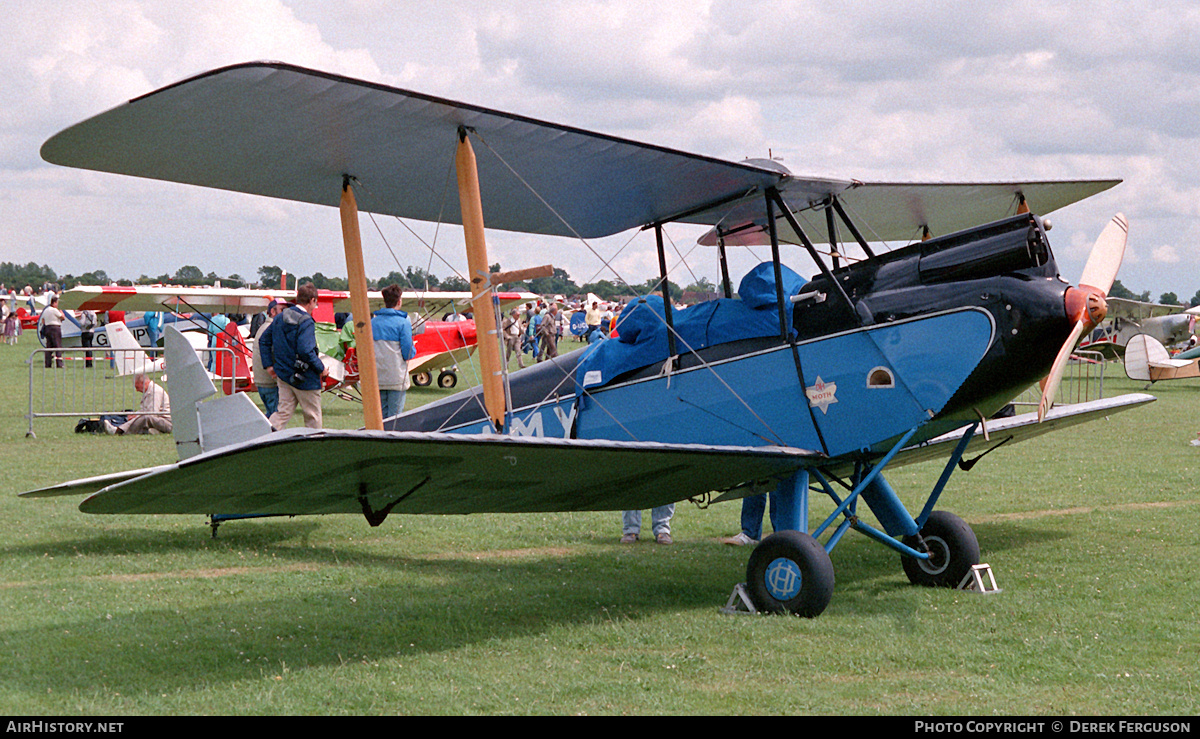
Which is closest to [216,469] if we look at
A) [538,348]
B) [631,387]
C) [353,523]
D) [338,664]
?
[338,664]

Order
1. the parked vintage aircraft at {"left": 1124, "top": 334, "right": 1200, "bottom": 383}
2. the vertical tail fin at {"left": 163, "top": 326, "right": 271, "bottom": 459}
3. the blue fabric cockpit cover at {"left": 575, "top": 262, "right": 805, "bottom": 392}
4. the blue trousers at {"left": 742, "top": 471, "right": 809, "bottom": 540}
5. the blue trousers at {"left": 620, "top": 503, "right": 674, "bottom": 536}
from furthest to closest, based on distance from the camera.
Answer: the parked vintage aircraft at {"left": 1124, "top": 334, "right": 1200, "bottom": 383}
the blue trousers at {"left": 620, "top": 503, "right": 674, "bottom": 536}
the vertical tail fin at {"left": 163, "top": 326, "right": 271, "bottom": 459}
the blue fabric cockpit cover at {"left": 575, "top": 262, "right": 805, "bottom": 392}
the blue trousers at {"left": 742, "top": 471, "right": 809, "bottom": 540}

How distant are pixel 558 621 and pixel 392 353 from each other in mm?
5985

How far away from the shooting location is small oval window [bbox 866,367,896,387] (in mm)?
5613

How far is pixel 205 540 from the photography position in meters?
7.78

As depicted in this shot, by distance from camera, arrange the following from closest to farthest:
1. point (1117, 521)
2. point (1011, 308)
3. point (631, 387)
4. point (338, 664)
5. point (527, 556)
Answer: point (338, 664), point (1011, 308), point (631, 387), point (527, 556), point (1117, 521)

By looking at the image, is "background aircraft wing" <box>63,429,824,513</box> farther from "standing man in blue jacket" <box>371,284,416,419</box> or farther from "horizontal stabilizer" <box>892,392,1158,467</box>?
"standing man in blue jacket" <box>371,284,416,419</box>

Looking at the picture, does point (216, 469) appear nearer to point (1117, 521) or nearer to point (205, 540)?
point (205, 540)

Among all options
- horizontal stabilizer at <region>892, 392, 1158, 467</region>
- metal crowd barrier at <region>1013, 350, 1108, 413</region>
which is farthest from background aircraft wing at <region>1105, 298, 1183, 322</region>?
horizontal stabilizer at <region>892, 392, 1158, 467</region>

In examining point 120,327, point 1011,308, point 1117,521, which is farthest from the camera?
point 120,327

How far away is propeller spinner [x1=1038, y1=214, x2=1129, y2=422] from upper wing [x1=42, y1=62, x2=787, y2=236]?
150 cm

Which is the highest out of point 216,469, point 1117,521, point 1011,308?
point 1011,308

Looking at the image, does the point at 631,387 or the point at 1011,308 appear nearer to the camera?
the point at 1011,308

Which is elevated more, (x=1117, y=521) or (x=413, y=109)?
(x=413, y=109)
